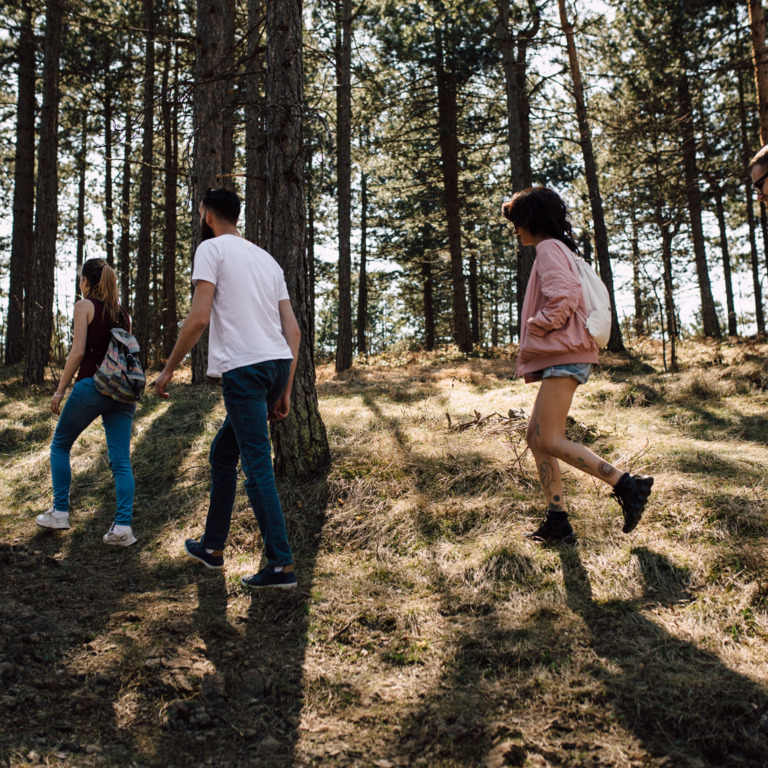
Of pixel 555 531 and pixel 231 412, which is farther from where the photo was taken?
pixel 555 531

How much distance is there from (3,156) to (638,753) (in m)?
20.8

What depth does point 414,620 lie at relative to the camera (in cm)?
304

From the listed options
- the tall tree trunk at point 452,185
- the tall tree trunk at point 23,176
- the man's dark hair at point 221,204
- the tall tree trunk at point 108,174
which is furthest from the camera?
the tall tree trunk at point 452,185

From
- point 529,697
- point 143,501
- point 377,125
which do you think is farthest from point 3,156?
point 529,697

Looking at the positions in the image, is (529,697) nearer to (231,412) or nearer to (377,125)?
(231,412)

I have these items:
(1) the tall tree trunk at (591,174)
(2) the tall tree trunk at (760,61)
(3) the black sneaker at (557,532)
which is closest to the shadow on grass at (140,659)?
(3) the black sneaker at (557,532)

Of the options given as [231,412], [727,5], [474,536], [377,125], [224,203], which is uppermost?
[727,5]

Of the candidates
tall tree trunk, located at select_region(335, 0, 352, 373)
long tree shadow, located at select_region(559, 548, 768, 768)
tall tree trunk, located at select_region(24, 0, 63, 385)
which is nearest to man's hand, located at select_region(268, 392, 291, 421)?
long tree shadow, located at select_region(559, 548, 768, 768)

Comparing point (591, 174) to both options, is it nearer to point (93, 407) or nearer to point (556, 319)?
point (556, 319)

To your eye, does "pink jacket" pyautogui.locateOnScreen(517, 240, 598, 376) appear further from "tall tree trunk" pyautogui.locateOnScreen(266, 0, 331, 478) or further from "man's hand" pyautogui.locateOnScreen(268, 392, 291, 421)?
"tall tree trunk" pyautogui.locateOnScreen(266, 0, 331, 478)

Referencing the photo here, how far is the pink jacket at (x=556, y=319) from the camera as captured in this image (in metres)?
3.36

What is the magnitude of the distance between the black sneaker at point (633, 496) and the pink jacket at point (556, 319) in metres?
0.72

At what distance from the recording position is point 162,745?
7.22 ft

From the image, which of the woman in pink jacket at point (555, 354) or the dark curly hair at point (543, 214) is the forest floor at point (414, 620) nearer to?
the woman in pink jacket at point (555, 354)
